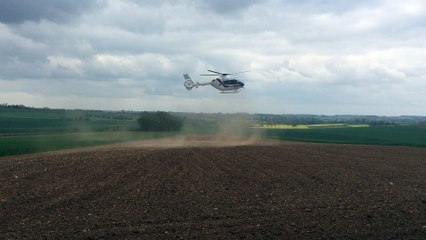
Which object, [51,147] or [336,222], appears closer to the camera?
[336,222]

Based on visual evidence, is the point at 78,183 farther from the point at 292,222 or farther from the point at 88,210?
the point at 292,222

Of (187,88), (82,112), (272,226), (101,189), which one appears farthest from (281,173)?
(82,112)

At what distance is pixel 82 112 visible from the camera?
75125 millimetres

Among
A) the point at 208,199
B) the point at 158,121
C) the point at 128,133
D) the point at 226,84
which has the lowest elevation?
the point at 208,199

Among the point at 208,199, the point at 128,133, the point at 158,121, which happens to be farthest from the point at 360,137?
the point at 208,199

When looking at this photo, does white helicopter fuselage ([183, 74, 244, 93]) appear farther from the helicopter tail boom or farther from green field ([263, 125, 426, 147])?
green field ([263, 125, 426, 147])

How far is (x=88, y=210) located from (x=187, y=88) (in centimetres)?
2794

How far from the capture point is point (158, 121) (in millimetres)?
77562

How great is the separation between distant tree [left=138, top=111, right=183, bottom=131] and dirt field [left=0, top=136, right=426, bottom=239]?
4717 centimetres

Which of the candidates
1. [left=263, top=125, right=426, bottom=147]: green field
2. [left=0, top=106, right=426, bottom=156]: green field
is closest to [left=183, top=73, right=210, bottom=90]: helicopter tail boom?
[left=0, top=106, right=426, bottom=156]: green field

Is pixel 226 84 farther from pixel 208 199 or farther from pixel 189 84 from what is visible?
pixel 208 199

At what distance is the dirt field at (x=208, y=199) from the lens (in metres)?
13.6

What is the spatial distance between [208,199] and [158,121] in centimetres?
6024

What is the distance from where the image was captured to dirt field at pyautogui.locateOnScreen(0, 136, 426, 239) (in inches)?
535
